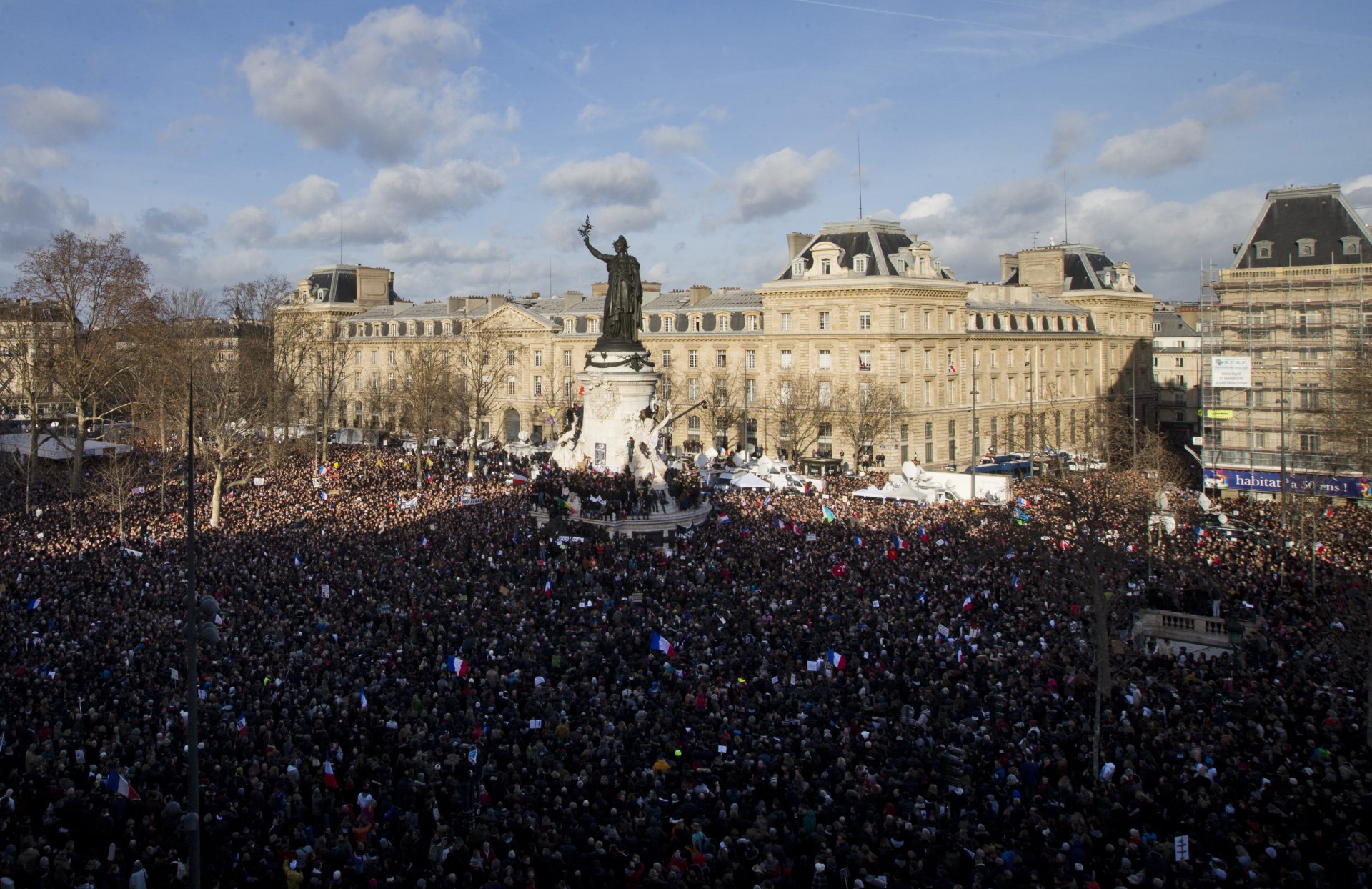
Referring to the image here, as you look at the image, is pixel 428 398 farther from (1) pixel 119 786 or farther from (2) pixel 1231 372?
(1) pixel 119 786

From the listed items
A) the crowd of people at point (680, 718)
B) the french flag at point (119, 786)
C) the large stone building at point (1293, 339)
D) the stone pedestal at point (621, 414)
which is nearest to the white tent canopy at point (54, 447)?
the crowd of people at point (680, 718)

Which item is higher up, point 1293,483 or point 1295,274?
point 1295,274

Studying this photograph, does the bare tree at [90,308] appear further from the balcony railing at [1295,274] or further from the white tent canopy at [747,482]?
the balcony railing at [1295,274]

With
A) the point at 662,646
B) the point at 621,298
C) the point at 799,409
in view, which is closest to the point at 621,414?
the point at 621,298

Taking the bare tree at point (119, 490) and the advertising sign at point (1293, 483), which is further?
the advertising sign at point (1293, 483)

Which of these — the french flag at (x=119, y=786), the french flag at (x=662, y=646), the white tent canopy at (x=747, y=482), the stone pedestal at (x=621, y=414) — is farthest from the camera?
the white tent canopy at (x=747, y=482)

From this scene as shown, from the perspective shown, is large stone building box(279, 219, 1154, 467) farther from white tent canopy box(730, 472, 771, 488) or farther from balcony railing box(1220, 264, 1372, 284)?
white tent canopy box(730, 472, 771, 488)
